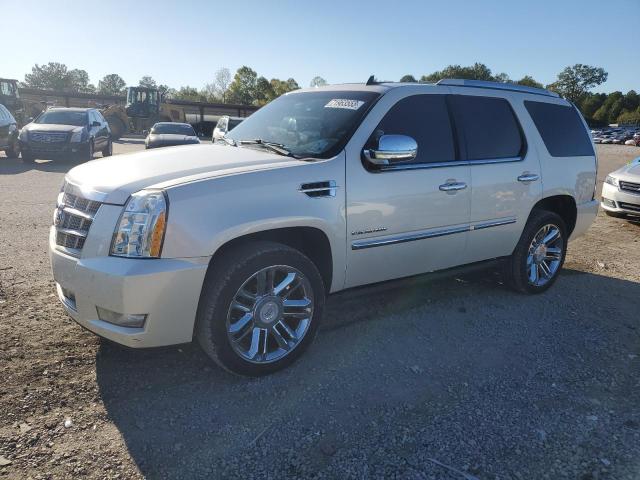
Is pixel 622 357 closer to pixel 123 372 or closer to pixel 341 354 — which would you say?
pixel 341 354

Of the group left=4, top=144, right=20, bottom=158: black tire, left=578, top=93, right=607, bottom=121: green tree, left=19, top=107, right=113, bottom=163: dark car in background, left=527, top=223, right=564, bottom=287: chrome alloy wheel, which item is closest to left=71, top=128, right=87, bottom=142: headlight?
left=19, top=107, right=113, bottom=163: dark car in background

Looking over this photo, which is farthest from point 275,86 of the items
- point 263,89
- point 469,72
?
point 469,72

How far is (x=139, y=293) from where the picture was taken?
2.67m

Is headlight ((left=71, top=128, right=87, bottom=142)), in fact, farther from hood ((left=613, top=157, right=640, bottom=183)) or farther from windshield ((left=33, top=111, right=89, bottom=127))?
hood ((left=613, top=157, right=640, bottom=183))

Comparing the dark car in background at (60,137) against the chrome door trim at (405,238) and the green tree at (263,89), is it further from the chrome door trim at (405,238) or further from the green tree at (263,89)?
the green tree at (263,89)

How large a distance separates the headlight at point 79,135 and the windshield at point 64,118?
54cm

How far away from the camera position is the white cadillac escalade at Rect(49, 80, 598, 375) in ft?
9.05

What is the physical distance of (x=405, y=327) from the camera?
13.3 ft

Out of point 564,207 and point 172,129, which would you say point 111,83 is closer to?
point 172,129

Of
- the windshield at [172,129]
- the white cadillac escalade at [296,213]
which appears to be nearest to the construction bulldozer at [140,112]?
the windshield at [172,129]

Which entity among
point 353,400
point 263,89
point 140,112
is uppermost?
point 263,89

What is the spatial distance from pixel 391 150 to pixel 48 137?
13.9m

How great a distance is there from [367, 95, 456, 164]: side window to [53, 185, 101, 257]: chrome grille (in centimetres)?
198

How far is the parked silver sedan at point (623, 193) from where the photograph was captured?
345 inches
